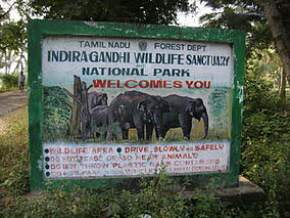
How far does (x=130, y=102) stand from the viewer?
13.6 ft

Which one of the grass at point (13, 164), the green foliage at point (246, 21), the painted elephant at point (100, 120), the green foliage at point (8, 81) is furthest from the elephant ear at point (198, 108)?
the green foliage at point (8, 81)

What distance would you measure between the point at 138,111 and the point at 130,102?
120 millimetres

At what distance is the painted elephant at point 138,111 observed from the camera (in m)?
4.13

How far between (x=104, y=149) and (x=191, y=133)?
34.1 inches

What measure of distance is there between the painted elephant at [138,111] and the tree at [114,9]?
3.52 m

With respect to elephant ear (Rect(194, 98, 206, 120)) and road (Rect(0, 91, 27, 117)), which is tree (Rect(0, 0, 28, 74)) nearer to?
road (Rect(0, 91, 27, 117))

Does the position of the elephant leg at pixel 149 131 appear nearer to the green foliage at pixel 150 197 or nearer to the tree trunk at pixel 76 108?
the green foliage at pixel 150 197

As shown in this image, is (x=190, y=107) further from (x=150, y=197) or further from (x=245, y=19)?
(x=245, y=19)

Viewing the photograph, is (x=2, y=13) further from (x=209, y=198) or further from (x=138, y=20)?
(x=209, y=198)

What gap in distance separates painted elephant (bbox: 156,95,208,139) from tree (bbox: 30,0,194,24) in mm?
3572

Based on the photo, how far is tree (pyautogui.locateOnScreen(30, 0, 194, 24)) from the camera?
24.2 feet

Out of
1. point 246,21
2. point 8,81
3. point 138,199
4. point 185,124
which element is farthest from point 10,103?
point 8,81

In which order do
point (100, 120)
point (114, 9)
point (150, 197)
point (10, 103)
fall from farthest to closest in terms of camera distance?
point (10, 103)
point (114, 9)
point (100, 120)
point (150, 197)

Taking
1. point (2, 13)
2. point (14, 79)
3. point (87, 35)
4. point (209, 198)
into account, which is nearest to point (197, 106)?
point (209, 198)
